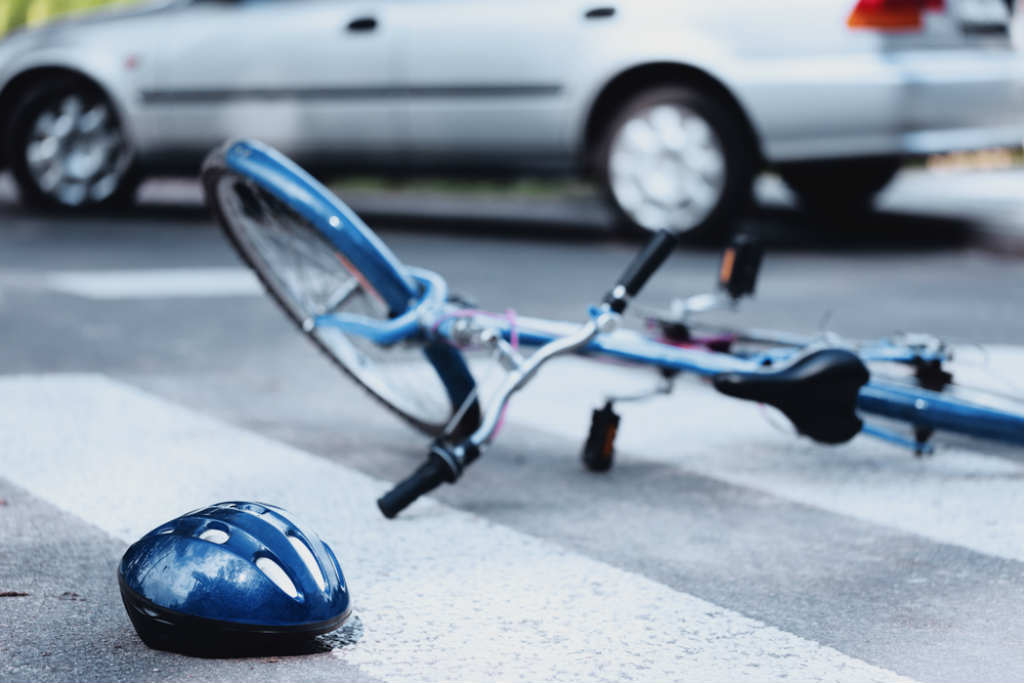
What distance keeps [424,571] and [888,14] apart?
4958 millimetres

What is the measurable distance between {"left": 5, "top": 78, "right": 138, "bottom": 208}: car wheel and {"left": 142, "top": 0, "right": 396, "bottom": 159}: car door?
1.35 feet

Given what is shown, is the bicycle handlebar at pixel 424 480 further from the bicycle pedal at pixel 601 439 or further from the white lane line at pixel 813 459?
the white lane line at pixel 813 459

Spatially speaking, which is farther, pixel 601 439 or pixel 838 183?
pixel 838 183

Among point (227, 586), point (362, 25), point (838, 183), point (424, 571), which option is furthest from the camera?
point (838, 183)

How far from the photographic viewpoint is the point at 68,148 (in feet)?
29.4

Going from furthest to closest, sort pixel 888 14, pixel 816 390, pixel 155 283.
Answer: pixel 888 14
pixel 155 283
pixel 816 390

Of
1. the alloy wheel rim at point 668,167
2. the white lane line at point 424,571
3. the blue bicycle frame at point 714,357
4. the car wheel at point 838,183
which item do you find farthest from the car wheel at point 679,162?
the white lane line at point 424,571

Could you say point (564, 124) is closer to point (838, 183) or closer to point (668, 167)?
point (668, 167)

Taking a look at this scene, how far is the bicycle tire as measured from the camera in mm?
3719

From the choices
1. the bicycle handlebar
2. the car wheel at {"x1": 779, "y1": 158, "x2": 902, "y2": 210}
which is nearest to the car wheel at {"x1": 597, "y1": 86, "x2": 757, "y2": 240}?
the car wheel at {"x1": 779, "y1": 158, "x2": 902, "y2": 210}

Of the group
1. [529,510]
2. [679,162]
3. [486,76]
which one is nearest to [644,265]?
[529,510]

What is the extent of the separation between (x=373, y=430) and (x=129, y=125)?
5057mm

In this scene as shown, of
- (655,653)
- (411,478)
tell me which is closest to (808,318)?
(411,478)

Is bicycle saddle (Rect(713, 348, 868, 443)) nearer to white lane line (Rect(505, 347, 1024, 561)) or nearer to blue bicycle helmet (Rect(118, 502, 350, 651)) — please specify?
white lane line (Rect(505, 347, 1024, 561))
